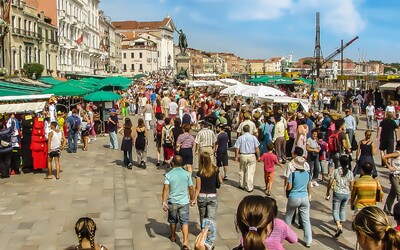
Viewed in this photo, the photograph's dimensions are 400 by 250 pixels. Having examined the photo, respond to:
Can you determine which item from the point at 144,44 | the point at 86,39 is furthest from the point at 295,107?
the point at 144,44

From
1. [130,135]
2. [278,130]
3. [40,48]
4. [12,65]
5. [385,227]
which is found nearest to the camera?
[385,227]

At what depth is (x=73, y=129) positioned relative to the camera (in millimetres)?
14891

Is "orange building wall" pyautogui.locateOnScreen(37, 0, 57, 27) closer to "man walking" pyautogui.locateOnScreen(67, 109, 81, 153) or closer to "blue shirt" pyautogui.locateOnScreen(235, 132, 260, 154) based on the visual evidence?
"man walking" pyautogui.locateOnScreen(67, 109, 81, 153)

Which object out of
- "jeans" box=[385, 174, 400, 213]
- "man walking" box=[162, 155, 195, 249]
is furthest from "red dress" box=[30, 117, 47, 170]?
"jeans" box=[385, 174, 400, 213]

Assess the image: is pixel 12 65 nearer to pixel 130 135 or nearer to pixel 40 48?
pixel 40 48

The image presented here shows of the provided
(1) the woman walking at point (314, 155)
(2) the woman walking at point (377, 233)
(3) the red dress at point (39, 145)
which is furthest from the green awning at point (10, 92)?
(2) the woman walking at point (377, 233)

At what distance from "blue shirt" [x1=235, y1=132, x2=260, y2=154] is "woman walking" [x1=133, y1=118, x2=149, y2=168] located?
308 cm

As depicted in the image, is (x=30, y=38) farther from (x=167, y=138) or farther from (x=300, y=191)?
(x=300, y=191)

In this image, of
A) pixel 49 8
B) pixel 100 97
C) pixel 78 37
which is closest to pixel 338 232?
pixel 100 97

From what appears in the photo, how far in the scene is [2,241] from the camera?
23.7 ft

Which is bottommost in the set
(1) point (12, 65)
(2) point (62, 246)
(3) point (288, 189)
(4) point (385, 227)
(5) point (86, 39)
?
(2) point (62, 246)

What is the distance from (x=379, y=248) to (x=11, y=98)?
12638mm

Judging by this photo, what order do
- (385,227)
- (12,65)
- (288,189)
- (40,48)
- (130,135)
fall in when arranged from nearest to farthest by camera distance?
(385,227), (288,189), (130,135), (12,65), (40,48)

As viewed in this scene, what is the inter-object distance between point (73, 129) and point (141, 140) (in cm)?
361
